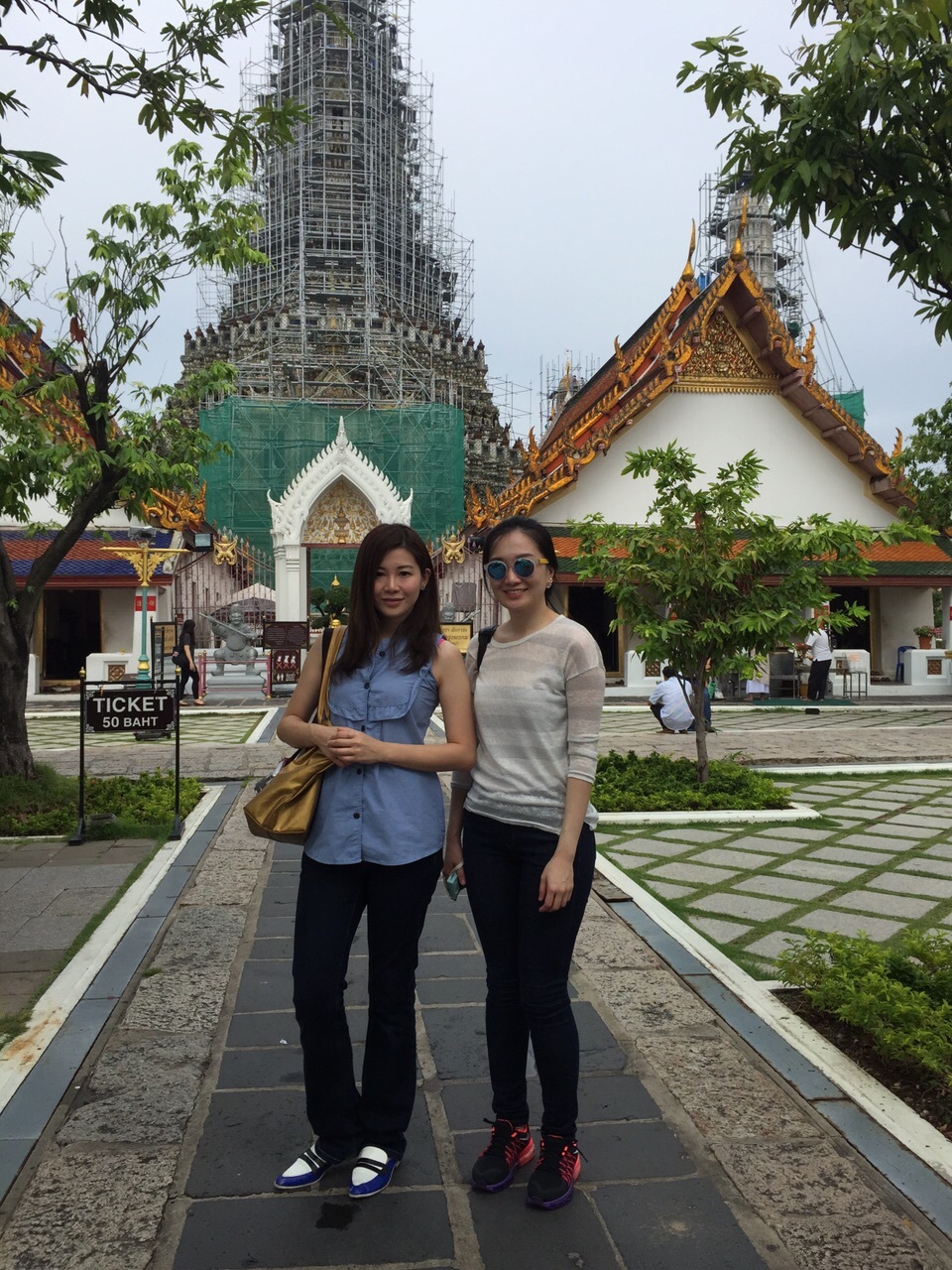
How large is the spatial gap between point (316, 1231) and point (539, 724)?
1.35 metres

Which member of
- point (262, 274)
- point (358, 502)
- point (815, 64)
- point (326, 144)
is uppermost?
point (326, 144)

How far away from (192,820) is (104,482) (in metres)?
2.70

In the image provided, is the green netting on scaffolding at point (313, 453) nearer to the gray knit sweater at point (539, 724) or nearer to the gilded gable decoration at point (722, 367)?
the gilded gable decoration at point (722, 367)

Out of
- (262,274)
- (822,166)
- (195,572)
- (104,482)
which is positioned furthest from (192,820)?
(262,274)

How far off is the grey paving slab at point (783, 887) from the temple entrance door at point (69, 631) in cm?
1969

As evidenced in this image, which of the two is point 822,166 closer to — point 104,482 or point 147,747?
point 104,482

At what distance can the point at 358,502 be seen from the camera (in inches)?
1155

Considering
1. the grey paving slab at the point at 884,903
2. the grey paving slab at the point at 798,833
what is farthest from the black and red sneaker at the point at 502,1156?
the grey paving slab at the point at 798,833

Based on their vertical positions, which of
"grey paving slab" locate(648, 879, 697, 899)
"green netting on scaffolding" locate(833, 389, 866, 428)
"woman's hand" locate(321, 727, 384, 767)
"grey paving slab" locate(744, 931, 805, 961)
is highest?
"green netting on scaffolding" locate(833, 389, 866, 428)

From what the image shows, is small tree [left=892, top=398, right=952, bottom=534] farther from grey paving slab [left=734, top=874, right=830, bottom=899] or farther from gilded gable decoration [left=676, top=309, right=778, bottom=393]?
grey paving slab [left=734, top=874, right=830, bottom=899]

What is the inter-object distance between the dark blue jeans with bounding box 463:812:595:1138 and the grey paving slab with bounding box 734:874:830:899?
3164 mm

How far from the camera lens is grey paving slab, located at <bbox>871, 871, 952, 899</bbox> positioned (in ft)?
18.4

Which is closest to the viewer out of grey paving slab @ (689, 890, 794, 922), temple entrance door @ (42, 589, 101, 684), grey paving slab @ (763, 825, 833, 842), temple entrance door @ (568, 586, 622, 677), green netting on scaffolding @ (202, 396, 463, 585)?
grey paving slab @ (689, 890, 794, 922)

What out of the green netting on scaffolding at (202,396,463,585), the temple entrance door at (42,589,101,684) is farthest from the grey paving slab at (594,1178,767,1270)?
the green netting on scaffolding at (202,396,463,585)
